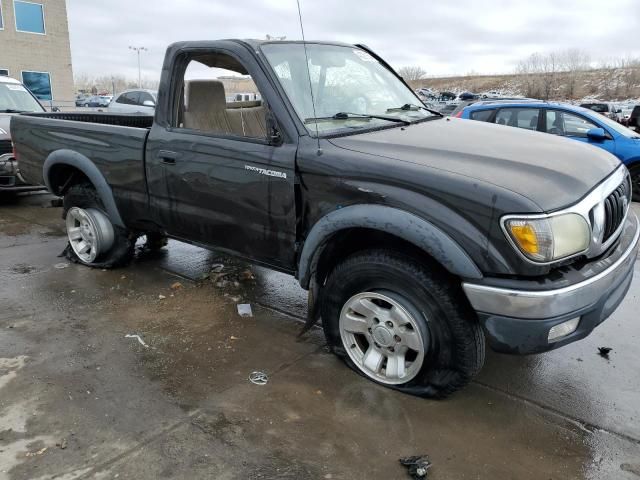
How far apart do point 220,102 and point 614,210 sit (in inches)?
115

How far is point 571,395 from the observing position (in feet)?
10.4

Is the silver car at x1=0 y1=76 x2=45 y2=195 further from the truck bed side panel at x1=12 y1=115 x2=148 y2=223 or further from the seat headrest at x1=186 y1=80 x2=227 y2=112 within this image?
the seat headrest at x1=186 y1=80 x2=227 y2=112

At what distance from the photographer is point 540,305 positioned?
2.47m

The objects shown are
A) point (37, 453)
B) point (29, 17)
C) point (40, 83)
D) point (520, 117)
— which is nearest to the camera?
point (37, 453)

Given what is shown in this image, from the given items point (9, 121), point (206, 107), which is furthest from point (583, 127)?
point (9, 121)

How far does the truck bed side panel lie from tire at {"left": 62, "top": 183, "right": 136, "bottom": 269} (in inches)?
15.3

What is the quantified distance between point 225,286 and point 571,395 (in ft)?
9.55

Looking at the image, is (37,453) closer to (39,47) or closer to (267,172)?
(267,172)

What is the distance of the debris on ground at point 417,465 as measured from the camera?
2477mm

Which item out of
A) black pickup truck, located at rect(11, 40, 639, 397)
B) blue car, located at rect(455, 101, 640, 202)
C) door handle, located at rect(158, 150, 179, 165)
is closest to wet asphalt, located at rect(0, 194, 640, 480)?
black pickup truck, located at rect(11, 40, 639, 397)

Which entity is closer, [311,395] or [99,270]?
[311,395]

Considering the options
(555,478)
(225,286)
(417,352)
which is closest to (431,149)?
(417,352)

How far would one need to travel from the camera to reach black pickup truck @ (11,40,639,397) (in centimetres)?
254

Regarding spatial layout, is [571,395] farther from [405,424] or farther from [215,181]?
[215,181]
